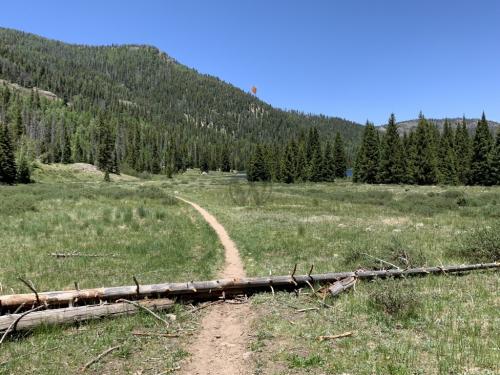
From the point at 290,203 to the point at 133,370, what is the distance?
34.4m

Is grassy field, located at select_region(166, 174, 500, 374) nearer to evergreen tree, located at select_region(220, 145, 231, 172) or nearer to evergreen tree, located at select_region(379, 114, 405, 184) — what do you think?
evergreen tree, located at select_region(379, 114, 405, 184)

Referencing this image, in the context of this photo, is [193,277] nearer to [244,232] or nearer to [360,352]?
[360,352]

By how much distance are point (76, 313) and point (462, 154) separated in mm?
90467

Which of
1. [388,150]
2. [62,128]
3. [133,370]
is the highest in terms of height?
[62,128]

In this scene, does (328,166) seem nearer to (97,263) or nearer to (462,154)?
(462,154)

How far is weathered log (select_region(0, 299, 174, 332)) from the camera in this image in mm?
8125

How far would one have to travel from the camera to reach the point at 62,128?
152875 mm

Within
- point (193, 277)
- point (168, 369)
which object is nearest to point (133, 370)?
point (168, 369)

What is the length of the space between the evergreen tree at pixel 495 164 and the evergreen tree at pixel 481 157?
0.66 metres

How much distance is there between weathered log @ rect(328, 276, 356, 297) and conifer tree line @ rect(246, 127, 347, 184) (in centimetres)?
8446

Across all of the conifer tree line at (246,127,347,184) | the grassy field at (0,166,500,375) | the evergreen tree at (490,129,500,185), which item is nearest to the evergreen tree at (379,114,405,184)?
the conifer tree line at (246,127,347,184)

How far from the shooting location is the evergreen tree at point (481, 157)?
72938 mm

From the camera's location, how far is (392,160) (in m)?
80.8

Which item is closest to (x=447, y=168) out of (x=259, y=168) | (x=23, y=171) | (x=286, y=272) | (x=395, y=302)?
(x=259, y=168)
